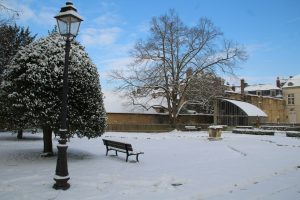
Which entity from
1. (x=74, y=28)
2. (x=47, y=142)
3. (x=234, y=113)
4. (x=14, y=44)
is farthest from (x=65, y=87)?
(x=234, y=113)

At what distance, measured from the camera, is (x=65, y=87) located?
32.7 feet

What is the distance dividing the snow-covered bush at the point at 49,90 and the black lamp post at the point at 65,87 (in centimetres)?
466

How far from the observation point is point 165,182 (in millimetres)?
10711

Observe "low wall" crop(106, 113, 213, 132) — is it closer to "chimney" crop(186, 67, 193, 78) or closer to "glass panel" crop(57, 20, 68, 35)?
"chimney" crop(186, 67, 193, 78)

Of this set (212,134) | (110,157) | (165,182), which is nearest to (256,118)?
(212,134)

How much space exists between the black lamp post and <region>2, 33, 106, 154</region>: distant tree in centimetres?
467

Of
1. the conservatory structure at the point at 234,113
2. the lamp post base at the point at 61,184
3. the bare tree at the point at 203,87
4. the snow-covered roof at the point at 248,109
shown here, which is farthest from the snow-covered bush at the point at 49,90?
Result: the conservatory structure at the point at 234,113

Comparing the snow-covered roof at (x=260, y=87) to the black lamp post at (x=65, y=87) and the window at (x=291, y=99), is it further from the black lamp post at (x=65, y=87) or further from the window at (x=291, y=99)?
the black lamp post at (x=65, y=87)

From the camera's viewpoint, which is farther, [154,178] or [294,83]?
[294,83]

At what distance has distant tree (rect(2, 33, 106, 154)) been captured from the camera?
47.3 feet

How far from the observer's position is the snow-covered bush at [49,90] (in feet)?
47.3

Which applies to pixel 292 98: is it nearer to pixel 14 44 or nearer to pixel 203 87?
pixel 203 87

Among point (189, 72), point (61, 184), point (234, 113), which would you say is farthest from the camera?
point (234, 113)

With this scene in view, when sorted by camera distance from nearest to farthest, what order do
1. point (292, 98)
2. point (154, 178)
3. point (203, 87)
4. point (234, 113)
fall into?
point (154, 178), point (203, 87), point (234, 113), point (292, 98)
